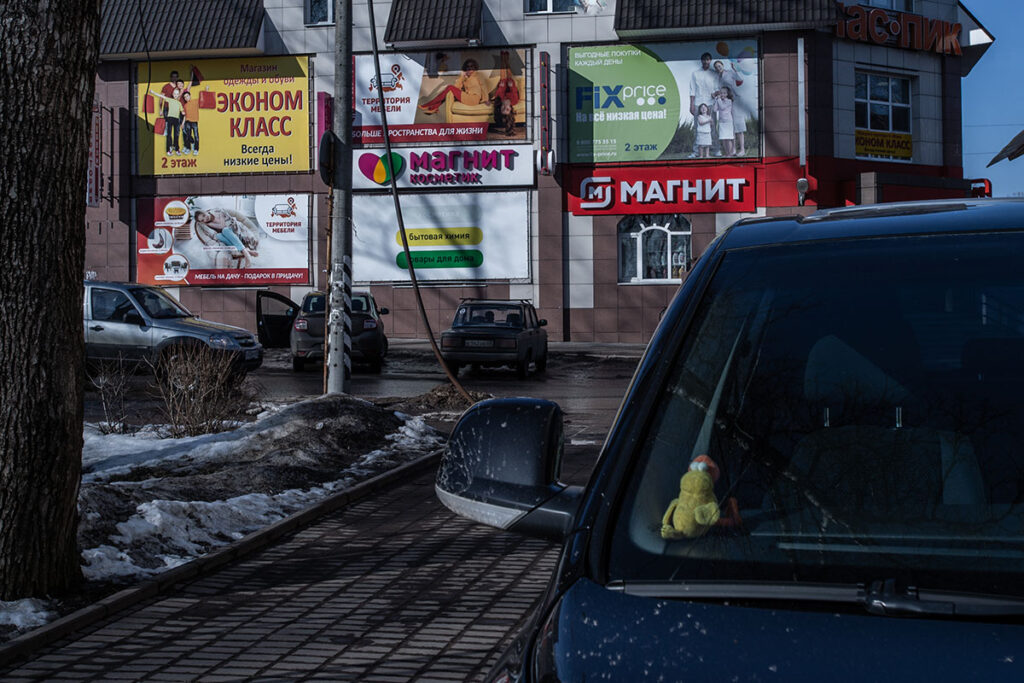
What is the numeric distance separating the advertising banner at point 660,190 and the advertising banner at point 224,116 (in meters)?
7.80

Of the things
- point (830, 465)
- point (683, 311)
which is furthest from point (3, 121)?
point (830, 465)

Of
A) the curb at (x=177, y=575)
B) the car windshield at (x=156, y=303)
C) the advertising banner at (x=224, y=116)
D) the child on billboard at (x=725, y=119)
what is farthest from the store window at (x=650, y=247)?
the curb at (x=177, y=575)

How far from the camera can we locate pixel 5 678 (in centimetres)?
434

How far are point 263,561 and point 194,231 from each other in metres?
28.1

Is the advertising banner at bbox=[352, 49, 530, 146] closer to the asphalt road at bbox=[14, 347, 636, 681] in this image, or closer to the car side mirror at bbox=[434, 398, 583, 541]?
the asphalt road at bbox=[14, 347, 636, 681]

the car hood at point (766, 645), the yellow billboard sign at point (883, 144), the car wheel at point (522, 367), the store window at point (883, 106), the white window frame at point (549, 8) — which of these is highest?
the white window frame at point (549, 8)

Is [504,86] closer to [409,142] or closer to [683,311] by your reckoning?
[409,142]

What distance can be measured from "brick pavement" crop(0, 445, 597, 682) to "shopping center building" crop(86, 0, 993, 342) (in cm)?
2414

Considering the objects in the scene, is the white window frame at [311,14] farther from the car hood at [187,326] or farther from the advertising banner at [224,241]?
the car hood at [187,326]

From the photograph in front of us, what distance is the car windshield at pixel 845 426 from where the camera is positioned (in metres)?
1.80

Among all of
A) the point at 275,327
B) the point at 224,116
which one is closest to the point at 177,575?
the point at 275,327

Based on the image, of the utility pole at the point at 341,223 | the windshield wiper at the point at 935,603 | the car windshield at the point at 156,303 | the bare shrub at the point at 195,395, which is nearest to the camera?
the windshield wiper at the point at 935,603

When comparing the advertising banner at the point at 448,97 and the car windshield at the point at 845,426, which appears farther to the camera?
the advertising banner at the point at 448,97

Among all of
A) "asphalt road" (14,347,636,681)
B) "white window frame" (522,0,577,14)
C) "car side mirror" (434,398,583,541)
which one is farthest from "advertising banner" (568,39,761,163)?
"car side mirror" (434,398,583,541)
